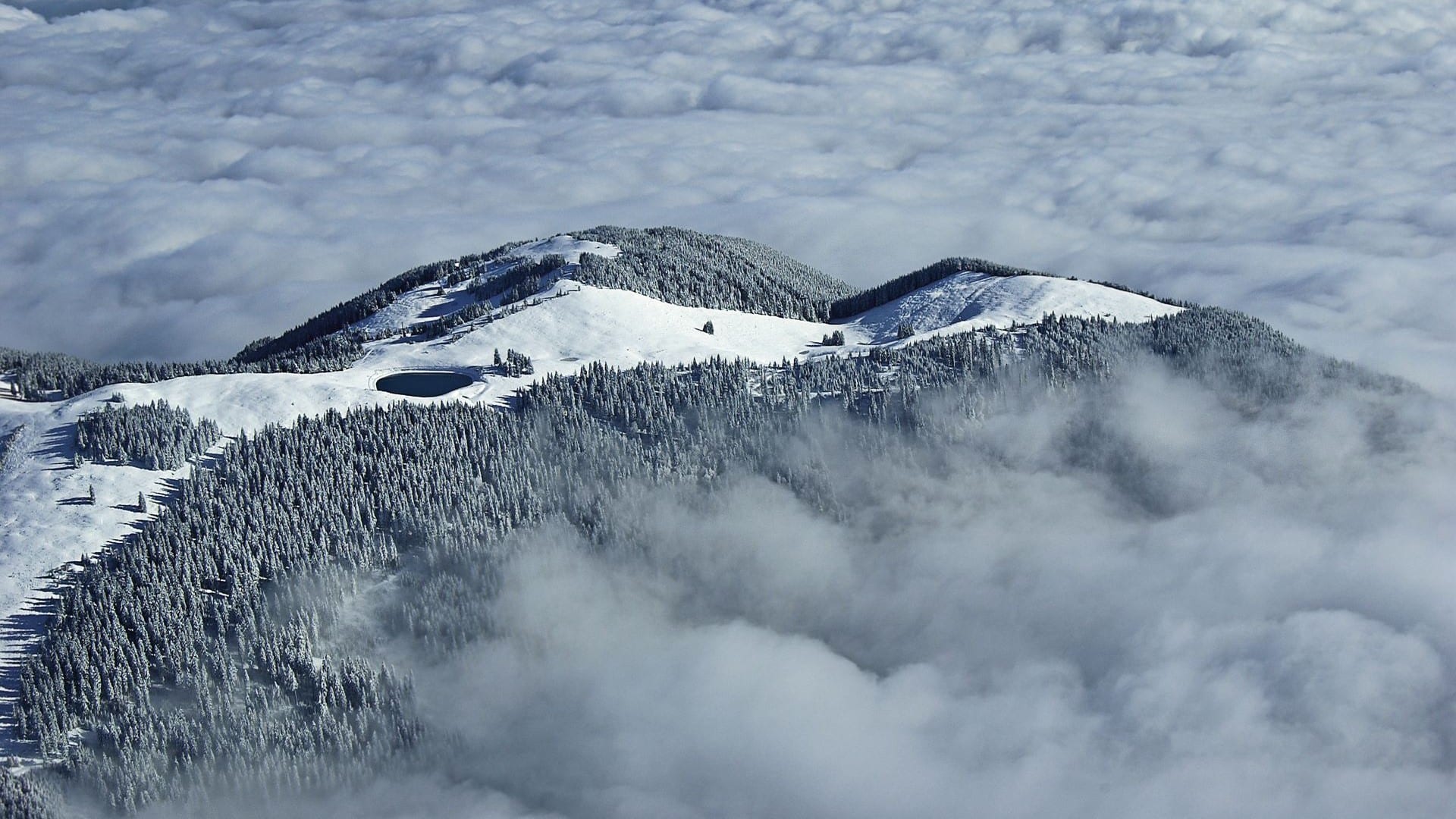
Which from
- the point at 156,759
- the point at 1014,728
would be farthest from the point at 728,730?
the point at 156,759

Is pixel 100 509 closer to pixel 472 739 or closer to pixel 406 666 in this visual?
pixel 406 666

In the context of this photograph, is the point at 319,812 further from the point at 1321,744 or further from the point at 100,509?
the point at 1321,744

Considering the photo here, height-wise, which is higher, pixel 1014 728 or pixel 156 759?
pixel 156 759

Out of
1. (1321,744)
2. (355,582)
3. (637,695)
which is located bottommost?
(1321,744)

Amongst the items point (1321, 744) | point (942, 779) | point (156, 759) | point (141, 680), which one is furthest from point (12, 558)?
point (1321, 744)

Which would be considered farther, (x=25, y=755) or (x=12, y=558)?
(x=12, y=558)

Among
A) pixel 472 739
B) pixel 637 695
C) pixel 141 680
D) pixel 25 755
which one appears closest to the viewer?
pixel 25 755

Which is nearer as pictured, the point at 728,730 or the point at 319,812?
the point at 319,812

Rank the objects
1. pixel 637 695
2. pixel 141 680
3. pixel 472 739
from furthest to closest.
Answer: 1. pixel 637 695
2. pixel 472 739
3. pixel 141 680

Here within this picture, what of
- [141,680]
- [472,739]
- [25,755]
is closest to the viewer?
[25,755]
